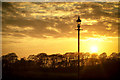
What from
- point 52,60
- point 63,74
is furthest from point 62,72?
point 52,60

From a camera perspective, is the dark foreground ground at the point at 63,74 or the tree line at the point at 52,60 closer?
the dark foreground ground at the point at 63,74

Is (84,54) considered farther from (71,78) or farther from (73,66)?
(71,78)

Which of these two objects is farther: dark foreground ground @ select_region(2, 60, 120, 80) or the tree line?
the tree line

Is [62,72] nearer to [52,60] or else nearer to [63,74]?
[63,74]

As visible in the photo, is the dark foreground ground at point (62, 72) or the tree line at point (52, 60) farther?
the tree line at point (52, 60)

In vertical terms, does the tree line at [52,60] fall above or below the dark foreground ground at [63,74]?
above

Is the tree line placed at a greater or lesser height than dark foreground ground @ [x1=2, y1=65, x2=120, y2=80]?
greater

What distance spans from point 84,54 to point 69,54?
3289 millimetres

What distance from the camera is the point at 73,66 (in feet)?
80.8

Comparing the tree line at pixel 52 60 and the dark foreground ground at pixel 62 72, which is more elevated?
the tree line at pixel 52 60

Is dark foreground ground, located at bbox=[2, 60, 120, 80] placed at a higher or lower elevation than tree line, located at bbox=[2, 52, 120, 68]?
lower

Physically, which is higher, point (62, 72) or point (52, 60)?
point (52, 60)

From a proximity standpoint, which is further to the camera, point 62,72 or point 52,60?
point 52,60

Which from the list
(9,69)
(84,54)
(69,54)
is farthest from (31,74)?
(84,54)
